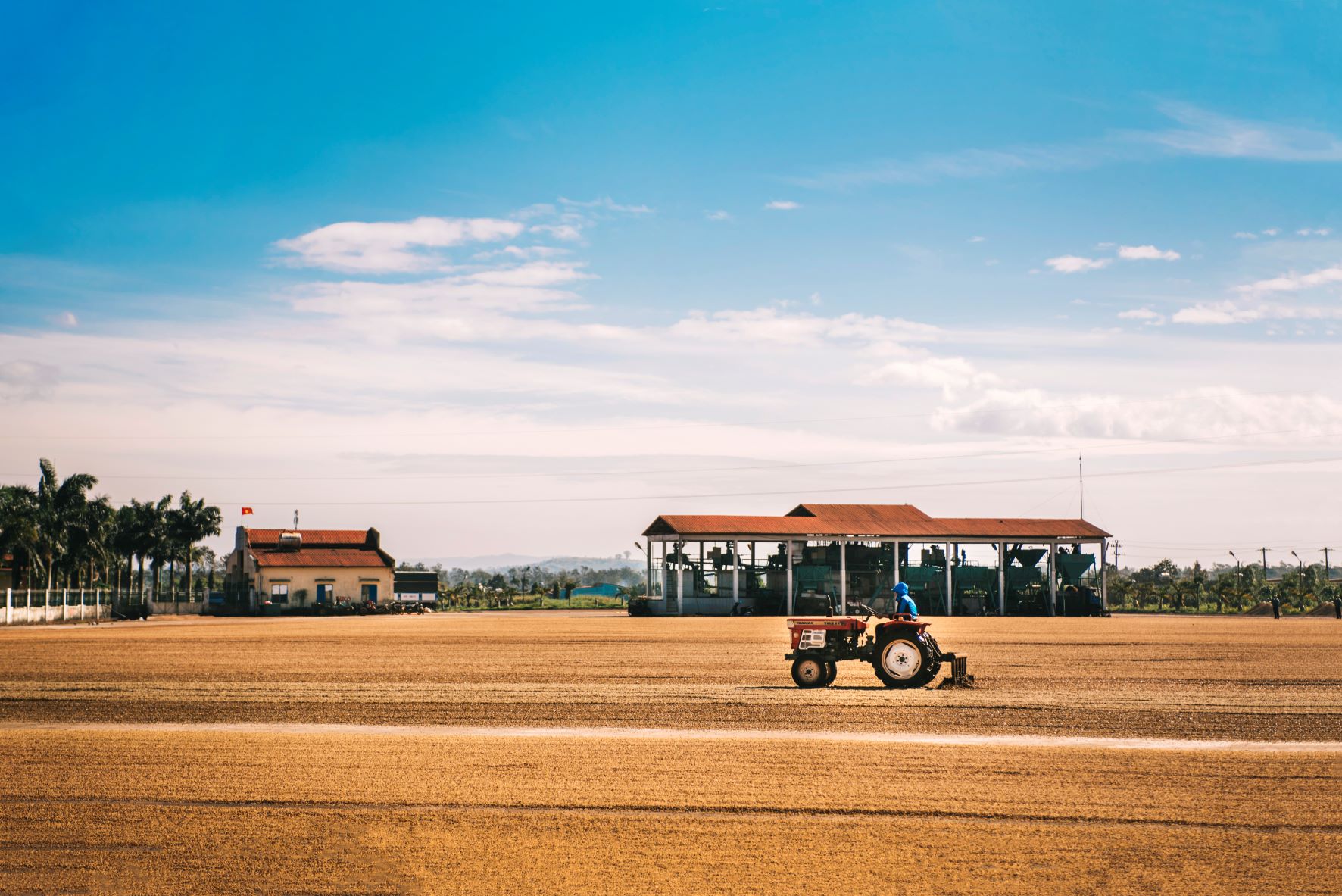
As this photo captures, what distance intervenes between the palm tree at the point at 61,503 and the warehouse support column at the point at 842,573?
54.1 meters

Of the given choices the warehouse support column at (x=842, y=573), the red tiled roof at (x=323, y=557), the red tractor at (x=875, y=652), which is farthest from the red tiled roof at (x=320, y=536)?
the red tractor at (x=875, y=652)

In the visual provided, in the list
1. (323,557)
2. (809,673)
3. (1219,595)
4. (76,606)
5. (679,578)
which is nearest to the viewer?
(809,673)

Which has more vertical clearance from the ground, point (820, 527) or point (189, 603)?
point (820, 527)

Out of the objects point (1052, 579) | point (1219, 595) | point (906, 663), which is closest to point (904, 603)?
point (906, 663)

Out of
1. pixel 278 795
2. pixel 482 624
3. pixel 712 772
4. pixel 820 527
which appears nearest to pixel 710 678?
pixel 712 772

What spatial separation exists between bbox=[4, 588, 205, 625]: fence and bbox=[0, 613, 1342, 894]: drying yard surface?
164ft

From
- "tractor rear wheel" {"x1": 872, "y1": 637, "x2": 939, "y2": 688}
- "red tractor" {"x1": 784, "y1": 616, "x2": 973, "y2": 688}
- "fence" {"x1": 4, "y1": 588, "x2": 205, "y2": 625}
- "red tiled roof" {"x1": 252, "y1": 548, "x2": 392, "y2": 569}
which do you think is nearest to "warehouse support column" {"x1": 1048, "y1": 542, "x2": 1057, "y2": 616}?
"red tiled roof" {"x1": 252, "y1": 548, "x2": 392, "y2": 569}

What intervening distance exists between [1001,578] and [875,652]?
6873cm

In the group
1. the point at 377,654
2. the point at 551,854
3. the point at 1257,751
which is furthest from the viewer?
the point at 377,654

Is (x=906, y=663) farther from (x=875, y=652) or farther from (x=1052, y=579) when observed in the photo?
(x=1052, y=579)

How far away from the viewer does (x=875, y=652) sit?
22859mm

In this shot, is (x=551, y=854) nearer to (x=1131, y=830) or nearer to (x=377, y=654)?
(x=1131, y=830)

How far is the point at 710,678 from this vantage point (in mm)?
25531

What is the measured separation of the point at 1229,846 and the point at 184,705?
1654cm
